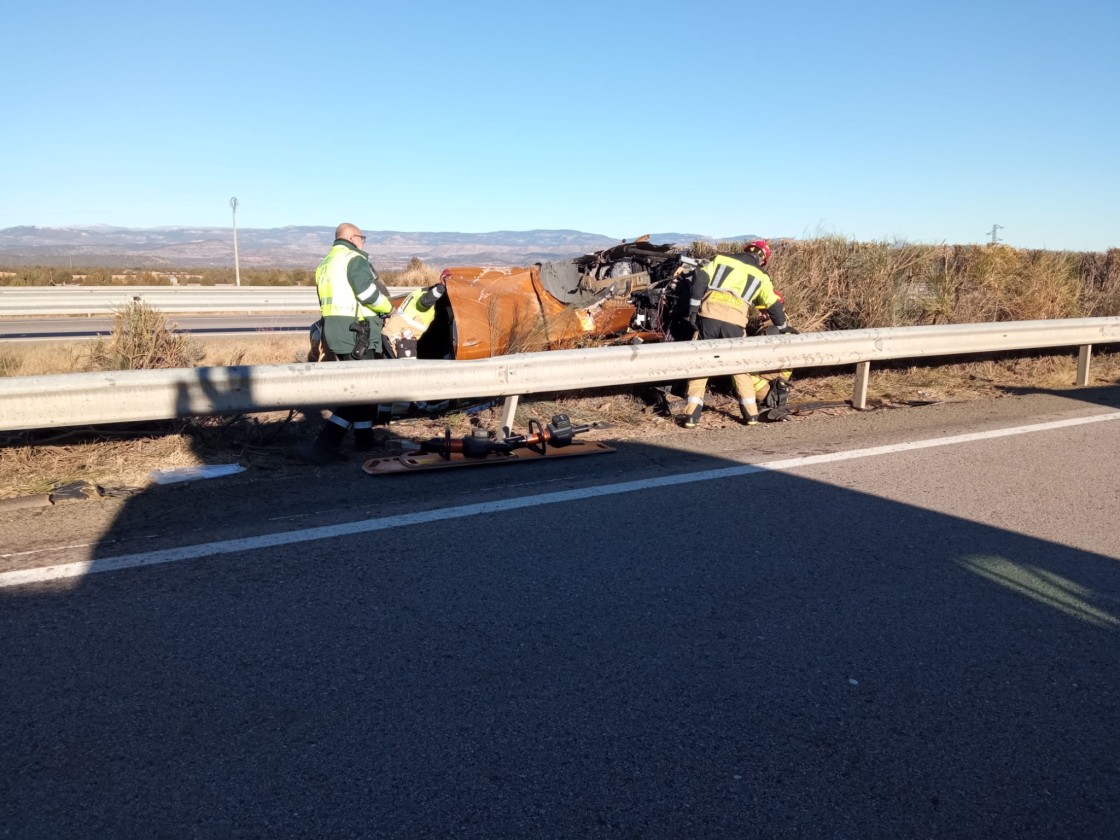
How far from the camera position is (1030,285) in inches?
550

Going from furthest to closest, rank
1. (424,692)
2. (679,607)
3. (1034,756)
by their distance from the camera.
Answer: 1. (679,607)
2. (424,692)
3. (1034,756)

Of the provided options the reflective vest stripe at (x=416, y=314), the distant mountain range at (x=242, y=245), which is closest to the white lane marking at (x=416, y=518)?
the reflective vest stripe at (x=416, y=314)

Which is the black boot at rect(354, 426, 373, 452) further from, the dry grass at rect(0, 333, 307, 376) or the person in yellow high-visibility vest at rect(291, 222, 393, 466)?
the dry grass at rect(0, 333, 307, 376)

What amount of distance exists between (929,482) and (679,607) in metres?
2.96

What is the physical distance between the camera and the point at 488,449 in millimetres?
6848

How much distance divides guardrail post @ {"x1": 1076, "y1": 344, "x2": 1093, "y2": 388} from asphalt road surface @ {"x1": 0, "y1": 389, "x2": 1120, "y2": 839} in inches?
239

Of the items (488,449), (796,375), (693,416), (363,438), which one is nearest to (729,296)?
(693,416)

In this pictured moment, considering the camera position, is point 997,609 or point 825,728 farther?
point 997,609

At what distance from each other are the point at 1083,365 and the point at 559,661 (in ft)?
32.9

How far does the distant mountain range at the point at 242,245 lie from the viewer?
94.6m

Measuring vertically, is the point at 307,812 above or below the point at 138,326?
below

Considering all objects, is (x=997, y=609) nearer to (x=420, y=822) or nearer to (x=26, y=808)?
(x=420, y=822)

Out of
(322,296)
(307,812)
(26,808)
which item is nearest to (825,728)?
(307,812)

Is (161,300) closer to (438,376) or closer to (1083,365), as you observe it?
(438,376)
